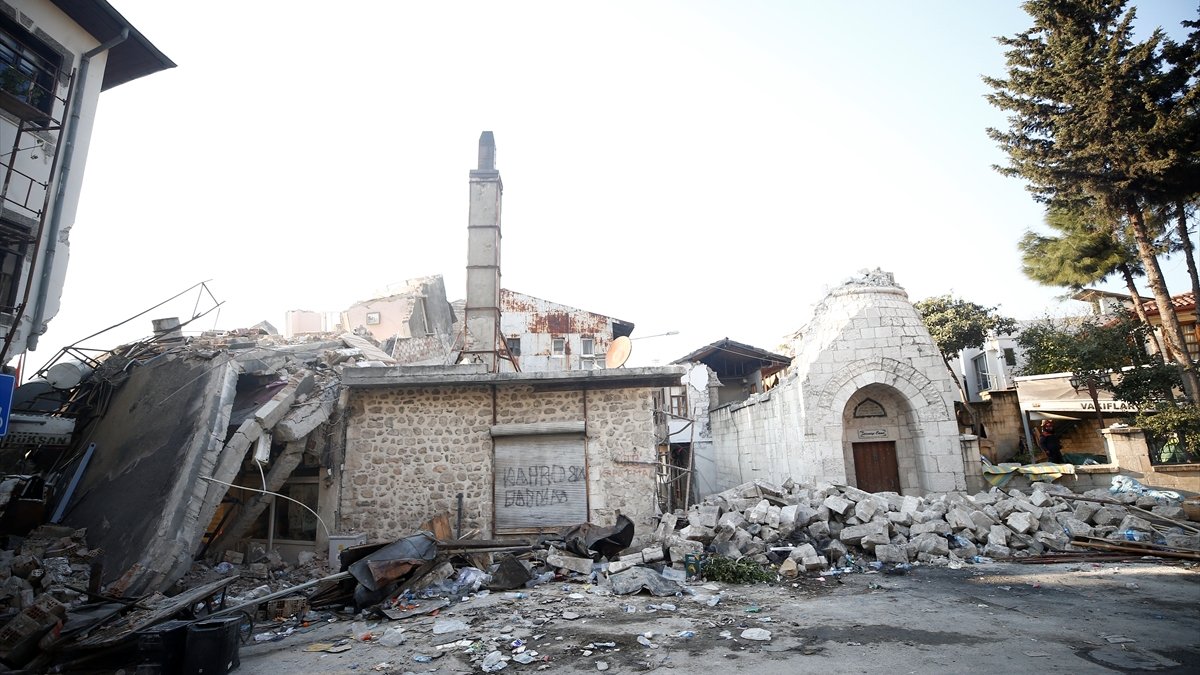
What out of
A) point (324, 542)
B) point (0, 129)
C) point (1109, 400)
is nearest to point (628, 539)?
point (324, 542)

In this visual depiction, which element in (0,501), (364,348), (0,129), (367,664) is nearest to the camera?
(367,664)

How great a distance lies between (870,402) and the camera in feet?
45.1

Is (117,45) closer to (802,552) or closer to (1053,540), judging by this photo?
(802,552)

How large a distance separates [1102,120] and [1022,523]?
983 cm

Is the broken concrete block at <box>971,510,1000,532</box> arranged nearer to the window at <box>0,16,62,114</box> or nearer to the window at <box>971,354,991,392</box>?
the window at <box>971,354,991,392</box>

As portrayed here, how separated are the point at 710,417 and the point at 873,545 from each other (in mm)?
12142

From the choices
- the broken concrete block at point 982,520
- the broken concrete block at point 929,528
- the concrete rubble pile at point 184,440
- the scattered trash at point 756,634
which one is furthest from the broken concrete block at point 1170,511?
the concrete rubble pile at point 184,440

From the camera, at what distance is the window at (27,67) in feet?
29.6

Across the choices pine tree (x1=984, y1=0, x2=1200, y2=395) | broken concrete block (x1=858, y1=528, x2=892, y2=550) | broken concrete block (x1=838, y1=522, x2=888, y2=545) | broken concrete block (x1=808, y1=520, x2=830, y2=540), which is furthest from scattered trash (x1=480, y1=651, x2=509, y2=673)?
pine tree (x1=984, y1=0, x2=1200, y2=395)

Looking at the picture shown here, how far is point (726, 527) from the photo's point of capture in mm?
9172

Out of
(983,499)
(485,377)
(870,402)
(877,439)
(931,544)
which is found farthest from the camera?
(870,402)

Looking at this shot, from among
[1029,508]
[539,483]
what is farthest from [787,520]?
[1029,508]

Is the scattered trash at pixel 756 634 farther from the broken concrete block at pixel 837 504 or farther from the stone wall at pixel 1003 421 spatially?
the stone wall at pixel 1003 421

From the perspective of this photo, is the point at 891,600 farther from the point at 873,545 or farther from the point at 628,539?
the point at 628,539
